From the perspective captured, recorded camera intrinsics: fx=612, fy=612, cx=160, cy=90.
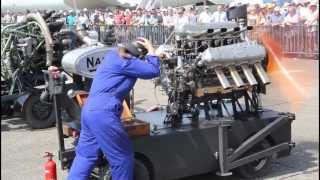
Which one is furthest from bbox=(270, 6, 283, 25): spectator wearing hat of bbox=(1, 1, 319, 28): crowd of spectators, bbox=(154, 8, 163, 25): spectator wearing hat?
bbox=(154, 8, 163, 25): spectator wearing hat

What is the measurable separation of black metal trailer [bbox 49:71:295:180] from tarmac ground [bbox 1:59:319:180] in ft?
1.07

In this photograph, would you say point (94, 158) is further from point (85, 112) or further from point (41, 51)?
point (41, 51)

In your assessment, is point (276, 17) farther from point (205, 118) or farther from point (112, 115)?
point (112, 115)

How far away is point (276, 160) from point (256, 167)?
2.04ft

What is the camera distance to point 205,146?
557 cm

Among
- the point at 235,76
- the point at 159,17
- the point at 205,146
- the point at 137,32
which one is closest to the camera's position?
the point at 205,146

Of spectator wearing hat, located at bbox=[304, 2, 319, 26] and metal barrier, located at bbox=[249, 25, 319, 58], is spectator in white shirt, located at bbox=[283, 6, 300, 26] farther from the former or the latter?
spectator wearing hat, located at bbox=[304, 2, 319, 26]

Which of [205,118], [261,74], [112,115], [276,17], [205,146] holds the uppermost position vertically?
[276,17]

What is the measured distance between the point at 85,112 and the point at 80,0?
80.7ft

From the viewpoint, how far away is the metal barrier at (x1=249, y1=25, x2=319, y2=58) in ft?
50.6

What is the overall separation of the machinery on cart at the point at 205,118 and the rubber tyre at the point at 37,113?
129 inches

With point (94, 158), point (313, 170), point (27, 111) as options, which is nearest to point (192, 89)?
point (94, 158)

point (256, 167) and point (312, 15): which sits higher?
point (312, 15)

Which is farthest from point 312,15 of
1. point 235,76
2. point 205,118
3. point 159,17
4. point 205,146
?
point 205,146
